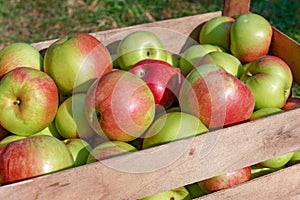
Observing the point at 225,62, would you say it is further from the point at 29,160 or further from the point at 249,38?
the point at 29,160

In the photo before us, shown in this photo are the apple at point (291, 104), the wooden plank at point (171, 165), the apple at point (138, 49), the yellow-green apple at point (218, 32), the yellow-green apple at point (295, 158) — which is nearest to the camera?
the wooden plank at point (171, 165)

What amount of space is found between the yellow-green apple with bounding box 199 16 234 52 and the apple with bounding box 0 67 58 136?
756 millimetres

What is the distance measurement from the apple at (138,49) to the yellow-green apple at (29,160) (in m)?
0.60

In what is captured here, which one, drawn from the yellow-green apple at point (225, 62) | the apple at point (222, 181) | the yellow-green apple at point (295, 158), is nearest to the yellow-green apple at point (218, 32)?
the yellow-green apple at point (225, 62)

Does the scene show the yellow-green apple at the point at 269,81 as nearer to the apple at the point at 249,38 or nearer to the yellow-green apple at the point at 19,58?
the apple at the point at 249,38

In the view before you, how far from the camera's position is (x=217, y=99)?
4.50ft

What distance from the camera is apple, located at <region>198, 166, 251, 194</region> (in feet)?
4.40

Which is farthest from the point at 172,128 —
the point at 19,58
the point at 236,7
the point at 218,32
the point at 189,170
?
the point at 236,7

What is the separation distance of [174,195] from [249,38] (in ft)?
2.44

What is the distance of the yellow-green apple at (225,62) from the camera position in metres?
1.62

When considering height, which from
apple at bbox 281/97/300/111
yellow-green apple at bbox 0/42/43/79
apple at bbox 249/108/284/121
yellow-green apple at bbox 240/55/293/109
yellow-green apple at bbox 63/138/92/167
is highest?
yellow-green apple at bbox 0/42/43/79

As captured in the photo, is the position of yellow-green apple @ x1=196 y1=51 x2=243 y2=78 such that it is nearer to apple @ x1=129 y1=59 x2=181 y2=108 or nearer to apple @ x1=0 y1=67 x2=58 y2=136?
apple @ x1=129 y1=59 x2=181 y2=108

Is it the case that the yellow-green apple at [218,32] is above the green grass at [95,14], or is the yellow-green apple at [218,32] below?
above

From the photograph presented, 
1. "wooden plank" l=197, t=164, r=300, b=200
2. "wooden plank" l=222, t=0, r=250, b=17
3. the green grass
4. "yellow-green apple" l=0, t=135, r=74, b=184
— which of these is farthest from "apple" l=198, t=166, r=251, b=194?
the green grass
